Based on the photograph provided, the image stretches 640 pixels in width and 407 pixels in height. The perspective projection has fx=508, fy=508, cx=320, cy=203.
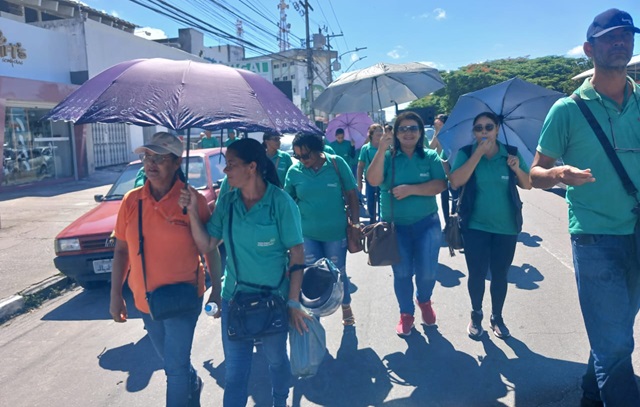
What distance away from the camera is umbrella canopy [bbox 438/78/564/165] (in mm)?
4352

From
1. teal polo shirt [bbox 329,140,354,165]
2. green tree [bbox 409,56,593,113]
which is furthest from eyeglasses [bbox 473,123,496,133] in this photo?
green tree [bbox 409,56,593,113]

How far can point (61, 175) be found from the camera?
17.0m

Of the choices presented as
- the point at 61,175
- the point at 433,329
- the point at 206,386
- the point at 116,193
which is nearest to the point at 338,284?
the point at 206,386

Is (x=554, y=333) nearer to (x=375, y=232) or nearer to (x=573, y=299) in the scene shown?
(x=573, y=299)

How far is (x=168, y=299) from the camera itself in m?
2.76

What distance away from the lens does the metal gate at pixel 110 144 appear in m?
18.9

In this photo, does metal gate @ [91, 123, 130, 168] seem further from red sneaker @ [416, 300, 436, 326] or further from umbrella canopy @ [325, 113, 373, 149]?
red sneaker @ [416, 300, 436, 326]

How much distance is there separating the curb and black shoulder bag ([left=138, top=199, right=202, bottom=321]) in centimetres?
372

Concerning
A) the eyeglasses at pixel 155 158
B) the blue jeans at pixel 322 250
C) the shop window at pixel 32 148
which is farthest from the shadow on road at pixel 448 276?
the shop window at pixel 32 148

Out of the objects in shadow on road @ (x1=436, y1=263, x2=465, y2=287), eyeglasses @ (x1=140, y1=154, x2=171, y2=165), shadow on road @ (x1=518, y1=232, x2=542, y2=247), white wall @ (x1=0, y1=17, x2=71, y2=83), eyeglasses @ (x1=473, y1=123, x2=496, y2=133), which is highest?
white wall @ (x1=0, y1=17, x2=71, y2=83)

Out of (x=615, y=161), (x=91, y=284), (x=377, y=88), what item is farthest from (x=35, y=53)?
(x=615, y=161)

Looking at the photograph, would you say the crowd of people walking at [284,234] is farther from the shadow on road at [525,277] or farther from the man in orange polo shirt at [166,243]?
the shadow on road at [525,277]

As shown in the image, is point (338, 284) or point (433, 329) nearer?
point (338, 284)

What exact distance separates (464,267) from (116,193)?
4.89 meters
